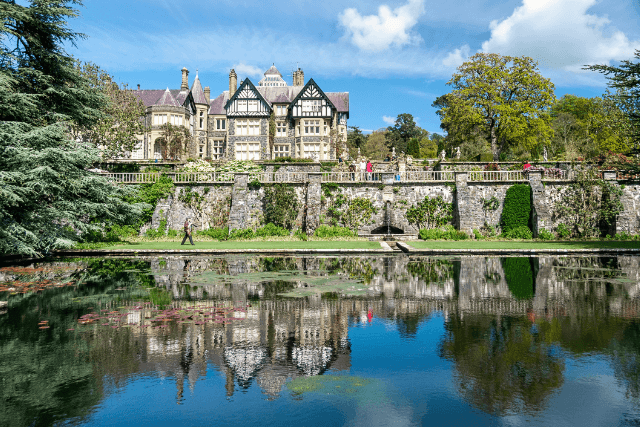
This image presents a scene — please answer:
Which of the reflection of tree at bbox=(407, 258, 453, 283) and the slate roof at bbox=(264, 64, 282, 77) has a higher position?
the slate roof at bbox=(264, 64, 282, 77)

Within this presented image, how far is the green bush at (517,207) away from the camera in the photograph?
28.4 m

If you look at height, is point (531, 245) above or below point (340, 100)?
below

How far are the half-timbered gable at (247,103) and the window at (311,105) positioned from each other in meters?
4.08

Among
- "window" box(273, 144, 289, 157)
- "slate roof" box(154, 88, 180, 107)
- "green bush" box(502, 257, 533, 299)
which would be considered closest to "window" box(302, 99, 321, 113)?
"window" box(273, 144, 289, 157)

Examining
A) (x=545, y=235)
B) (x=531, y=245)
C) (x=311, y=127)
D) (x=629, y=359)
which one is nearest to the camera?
(x=629, y=359)

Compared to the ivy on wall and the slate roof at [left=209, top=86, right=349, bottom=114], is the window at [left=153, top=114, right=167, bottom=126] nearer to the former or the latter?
the slate roof at [left=209, top=86, right=349, bottom=114]

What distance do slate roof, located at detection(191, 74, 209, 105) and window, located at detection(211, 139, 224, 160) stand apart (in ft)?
18.8

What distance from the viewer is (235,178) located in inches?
1176

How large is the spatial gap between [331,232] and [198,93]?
3742cm

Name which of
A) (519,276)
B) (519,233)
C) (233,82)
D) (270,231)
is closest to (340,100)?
(233,82)

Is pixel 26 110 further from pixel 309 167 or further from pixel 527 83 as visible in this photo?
pixel 527 83

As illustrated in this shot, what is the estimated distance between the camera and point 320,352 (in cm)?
677

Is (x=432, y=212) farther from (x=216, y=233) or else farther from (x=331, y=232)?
(x=216, y=233)

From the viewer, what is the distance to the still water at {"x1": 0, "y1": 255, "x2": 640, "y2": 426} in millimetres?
A: 4883
